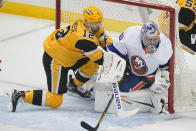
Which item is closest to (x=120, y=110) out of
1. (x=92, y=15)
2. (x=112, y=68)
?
(x=112, y=68)

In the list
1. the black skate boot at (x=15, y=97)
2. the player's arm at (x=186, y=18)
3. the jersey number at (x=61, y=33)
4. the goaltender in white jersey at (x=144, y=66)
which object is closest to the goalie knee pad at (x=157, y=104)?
the goaltender in white jersey at (x=144, y=66)

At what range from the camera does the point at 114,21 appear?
3.72 meters

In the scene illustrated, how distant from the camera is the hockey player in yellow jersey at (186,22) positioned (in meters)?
3.36

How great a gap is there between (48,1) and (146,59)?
3154mm

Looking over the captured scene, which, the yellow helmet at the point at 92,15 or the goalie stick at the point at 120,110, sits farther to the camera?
the yellow helmet at the point at 92,15

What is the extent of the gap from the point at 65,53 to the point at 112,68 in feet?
1.35

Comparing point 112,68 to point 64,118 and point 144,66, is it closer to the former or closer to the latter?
point 144,66

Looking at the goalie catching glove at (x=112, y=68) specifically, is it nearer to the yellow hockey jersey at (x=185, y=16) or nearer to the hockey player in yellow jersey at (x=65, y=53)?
the hockey player in yellow jersey at (x=65, y=53)

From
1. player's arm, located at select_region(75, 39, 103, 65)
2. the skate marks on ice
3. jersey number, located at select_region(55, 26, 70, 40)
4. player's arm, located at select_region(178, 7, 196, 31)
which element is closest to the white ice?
the skate marks on ice

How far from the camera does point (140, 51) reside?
3123 millimetres

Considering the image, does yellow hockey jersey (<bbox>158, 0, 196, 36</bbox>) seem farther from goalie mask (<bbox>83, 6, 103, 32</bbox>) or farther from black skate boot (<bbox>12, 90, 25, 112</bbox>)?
black skate boot (<bbox>12, 90, 25, 112</bbox>)

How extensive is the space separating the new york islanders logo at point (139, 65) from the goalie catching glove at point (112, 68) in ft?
0.48

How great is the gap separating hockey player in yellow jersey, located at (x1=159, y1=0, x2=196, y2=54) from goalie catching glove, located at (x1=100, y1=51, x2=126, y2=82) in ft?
1.59

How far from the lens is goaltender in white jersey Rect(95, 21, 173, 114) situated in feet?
9.99
